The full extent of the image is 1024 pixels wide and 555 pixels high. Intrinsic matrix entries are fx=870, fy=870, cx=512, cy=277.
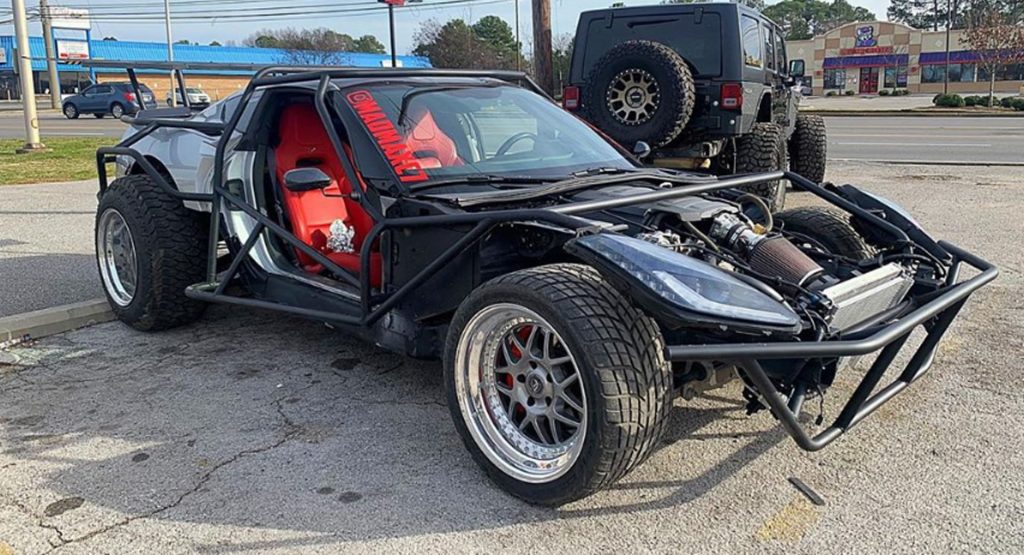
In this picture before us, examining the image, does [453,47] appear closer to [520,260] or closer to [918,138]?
[918,138]

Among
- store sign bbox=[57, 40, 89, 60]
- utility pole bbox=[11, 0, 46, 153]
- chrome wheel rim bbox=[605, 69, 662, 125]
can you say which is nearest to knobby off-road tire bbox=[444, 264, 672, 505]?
chrome wheel rim bbox=[605, 69, 662, 125]

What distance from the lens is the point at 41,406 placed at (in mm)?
4137

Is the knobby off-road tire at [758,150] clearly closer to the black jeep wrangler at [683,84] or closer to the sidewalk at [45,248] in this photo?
the black jeep wrangler at [683,84]

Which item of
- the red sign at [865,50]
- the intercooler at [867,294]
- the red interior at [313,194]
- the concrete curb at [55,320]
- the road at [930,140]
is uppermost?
the red sign at [865,50]

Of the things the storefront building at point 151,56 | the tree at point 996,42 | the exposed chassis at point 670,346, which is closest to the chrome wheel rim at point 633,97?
the exposed chassis at point 670,346

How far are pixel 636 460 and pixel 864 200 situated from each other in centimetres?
215

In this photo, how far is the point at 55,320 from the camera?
5359 millimetres

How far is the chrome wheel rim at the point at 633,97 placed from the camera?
28.7ft

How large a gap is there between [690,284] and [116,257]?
413cm

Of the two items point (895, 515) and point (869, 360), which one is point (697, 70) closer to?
point (869, 360)

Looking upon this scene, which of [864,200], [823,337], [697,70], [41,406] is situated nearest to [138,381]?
[41,406]

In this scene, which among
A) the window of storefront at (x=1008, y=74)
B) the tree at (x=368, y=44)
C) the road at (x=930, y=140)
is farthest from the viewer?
the tree at (x=368, y=44)

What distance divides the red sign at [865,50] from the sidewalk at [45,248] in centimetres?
7394

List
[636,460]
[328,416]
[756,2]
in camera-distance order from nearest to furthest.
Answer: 1. [636,460]
2. [328,416]
3. [756,2]
